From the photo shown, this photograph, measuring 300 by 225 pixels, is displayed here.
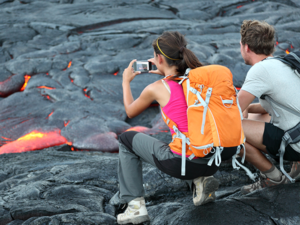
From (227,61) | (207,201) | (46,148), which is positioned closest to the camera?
(207,201)

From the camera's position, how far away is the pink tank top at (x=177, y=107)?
2367mm

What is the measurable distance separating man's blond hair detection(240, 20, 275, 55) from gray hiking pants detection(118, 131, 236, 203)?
4.69ft

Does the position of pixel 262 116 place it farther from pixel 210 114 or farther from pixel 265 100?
pixel 210 114

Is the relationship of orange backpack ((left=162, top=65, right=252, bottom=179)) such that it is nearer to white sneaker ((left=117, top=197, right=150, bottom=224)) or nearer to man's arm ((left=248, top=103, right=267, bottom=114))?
white sneaker ((left=117, top=197, right=150, bottom=224))

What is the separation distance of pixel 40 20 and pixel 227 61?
289 inches

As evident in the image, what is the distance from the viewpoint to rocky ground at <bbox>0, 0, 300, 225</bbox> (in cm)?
276

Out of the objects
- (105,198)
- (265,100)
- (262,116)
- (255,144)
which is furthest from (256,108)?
(105,198)

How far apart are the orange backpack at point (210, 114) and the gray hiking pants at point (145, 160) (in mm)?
107

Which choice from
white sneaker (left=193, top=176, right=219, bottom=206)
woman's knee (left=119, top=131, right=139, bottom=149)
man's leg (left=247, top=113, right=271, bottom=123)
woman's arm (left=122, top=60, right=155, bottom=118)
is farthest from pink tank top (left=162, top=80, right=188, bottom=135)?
man's leg (left=247, top=113, right=271, bottom=123)

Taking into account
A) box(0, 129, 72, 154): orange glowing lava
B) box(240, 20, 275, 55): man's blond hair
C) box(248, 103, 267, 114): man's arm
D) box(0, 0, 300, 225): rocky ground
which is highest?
box(240, 20, 275, 55): man's blond hair

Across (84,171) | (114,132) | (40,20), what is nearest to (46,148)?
(114,132)

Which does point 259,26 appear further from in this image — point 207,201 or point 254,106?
point 207,201

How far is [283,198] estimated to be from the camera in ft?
8.84

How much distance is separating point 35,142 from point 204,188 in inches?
185
